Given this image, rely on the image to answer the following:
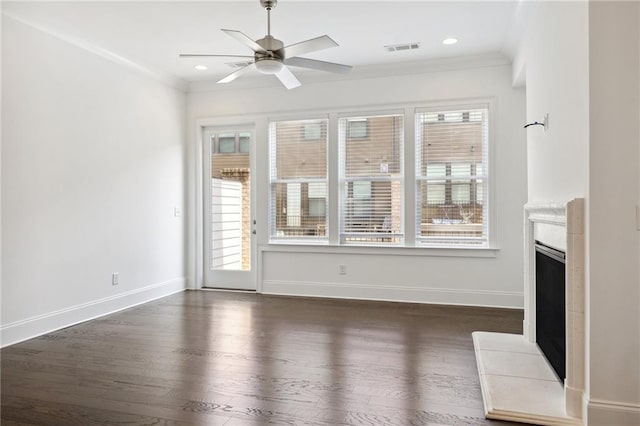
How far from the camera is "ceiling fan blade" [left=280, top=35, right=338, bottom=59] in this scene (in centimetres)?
285

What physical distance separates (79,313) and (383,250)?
11.0ft

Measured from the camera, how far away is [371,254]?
5113 millimetres

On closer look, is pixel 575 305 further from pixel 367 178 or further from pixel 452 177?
pixel 367 178

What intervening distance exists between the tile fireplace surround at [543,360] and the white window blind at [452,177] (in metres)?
1.57

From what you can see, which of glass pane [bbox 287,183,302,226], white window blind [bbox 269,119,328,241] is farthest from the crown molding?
glass pane [bbox 287,183,302,226]

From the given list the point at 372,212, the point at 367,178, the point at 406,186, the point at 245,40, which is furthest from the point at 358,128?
the point at 245,40

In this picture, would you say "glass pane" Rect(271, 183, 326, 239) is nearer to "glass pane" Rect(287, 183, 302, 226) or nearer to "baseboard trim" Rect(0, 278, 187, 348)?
"glass pane" Rect(287, 183, 302, 226)

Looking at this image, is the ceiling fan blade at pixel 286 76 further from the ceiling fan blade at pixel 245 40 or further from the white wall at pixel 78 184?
the white wall at pixel 78 184

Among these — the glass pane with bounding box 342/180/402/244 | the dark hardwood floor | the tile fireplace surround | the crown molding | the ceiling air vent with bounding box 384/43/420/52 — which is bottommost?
the dark hardwood floor

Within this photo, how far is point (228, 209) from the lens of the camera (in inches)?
229

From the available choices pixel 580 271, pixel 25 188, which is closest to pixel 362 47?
pixel 580 271

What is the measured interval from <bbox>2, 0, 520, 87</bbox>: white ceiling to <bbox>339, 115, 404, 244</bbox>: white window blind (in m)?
0.88

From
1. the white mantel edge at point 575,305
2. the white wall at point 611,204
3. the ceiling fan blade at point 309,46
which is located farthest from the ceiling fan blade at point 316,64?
the white mantel edge at point 575,305

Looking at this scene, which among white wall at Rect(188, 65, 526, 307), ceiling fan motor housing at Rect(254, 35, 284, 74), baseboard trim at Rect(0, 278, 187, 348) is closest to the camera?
ceiling fan motor housing at Rect(254, 35, 284, 74)
